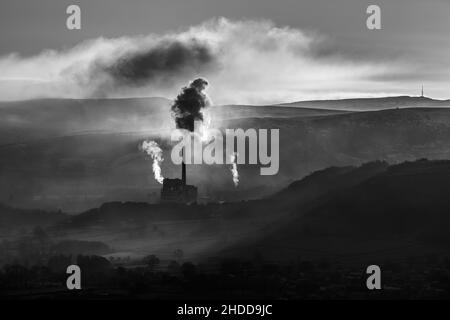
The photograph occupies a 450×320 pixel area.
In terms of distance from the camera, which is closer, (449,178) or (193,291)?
(193,291)

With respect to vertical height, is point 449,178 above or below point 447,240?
above

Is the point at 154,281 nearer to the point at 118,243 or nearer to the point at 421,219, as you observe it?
the point at 118,243

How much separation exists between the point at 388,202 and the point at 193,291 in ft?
202

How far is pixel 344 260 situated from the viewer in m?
173
